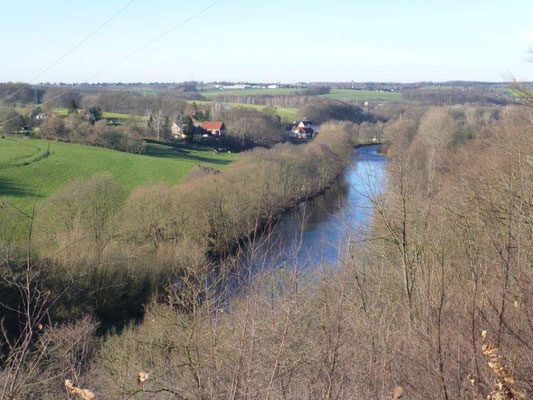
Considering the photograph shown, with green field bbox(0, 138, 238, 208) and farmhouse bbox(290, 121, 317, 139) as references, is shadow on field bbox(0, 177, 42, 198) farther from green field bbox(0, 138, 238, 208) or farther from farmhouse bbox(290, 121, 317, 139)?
farmhouse bbox(290, 121, 317, 139)

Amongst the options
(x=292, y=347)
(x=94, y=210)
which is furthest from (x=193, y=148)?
(x=292, y=347)

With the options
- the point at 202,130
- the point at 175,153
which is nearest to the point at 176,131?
the point at 202,130

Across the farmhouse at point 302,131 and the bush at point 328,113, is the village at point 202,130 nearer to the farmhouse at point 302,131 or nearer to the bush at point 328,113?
the farmhouse at point 302,131

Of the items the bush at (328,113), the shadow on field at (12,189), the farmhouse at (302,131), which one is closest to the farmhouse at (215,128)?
the farmhouse at (302,131)

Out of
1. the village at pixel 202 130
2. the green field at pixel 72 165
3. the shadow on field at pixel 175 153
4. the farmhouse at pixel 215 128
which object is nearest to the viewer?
the green field at pixel 72 165

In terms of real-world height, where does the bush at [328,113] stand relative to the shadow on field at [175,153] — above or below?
above

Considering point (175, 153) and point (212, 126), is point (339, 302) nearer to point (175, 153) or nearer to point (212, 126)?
point (175, 153)
